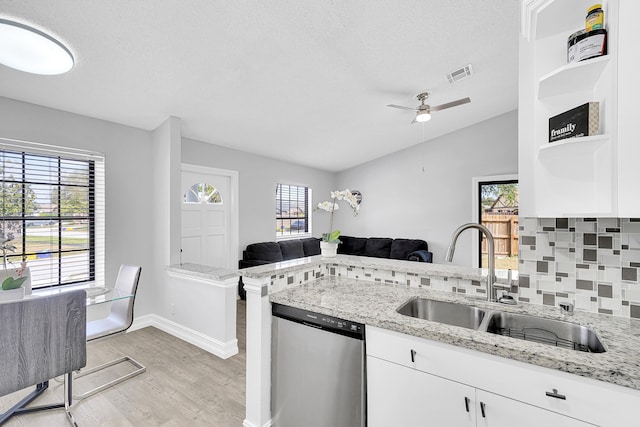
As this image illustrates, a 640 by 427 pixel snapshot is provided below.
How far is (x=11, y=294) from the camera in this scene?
72.6 inches

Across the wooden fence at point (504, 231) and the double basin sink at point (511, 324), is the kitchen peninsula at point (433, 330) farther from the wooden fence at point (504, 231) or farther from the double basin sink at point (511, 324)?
the wooden fence at point (504, 231)

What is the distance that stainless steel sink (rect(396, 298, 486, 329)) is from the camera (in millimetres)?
1506

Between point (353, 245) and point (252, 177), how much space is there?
9.06ft

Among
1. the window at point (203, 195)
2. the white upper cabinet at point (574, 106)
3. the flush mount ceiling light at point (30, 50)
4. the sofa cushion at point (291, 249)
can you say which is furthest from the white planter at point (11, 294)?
the sofa cushion at point (291, 249)

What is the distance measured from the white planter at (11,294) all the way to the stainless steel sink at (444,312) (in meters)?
2.42

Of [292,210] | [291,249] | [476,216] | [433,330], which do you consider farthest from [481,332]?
[292,210]

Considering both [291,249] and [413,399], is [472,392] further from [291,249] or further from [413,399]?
[291,249]

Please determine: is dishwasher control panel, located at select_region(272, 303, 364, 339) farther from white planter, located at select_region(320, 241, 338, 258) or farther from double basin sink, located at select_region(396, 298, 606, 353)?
white planter, located at select_region(320, 241, 338, 258)

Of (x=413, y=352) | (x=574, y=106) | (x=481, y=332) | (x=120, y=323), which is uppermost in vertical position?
(x=574, y=106)

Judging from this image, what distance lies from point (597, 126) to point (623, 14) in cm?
38

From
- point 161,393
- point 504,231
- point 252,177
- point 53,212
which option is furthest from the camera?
point 504,231

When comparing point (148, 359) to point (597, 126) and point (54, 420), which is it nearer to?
point (54, 420)

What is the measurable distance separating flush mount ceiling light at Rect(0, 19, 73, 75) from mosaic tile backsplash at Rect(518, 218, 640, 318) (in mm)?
3048

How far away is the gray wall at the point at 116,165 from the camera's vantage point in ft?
8.82
